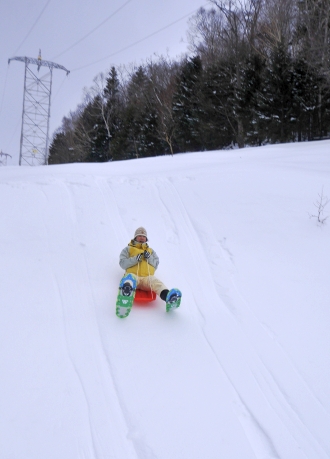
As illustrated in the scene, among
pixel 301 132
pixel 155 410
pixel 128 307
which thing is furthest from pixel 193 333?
pixel 301 132

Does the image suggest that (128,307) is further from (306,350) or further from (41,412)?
(306,350)

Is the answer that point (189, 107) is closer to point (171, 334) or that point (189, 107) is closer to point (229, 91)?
point (229, 91)

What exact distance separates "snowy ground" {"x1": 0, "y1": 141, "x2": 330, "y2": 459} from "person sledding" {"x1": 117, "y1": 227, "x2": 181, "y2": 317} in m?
0.23

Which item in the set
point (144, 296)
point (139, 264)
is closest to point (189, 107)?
point (139, 264)

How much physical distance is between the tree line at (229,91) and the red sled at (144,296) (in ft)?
44.9

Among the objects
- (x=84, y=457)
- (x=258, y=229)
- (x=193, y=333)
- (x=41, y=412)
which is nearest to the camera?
(x=84, y=457)

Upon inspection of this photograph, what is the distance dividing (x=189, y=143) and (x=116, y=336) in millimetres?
21439

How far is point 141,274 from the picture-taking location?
4457 mm

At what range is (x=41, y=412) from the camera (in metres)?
2.59

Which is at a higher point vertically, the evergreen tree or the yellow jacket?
the evergreen tree

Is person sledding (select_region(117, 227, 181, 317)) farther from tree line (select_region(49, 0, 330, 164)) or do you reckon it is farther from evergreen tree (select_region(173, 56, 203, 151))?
evergreen tree (select_region(173, 56, 203, 151))

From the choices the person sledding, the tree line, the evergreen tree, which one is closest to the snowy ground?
the person sledding

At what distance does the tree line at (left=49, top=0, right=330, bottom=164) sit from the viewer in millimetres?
17531

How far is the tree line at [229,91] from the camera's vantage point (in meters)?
17.5
